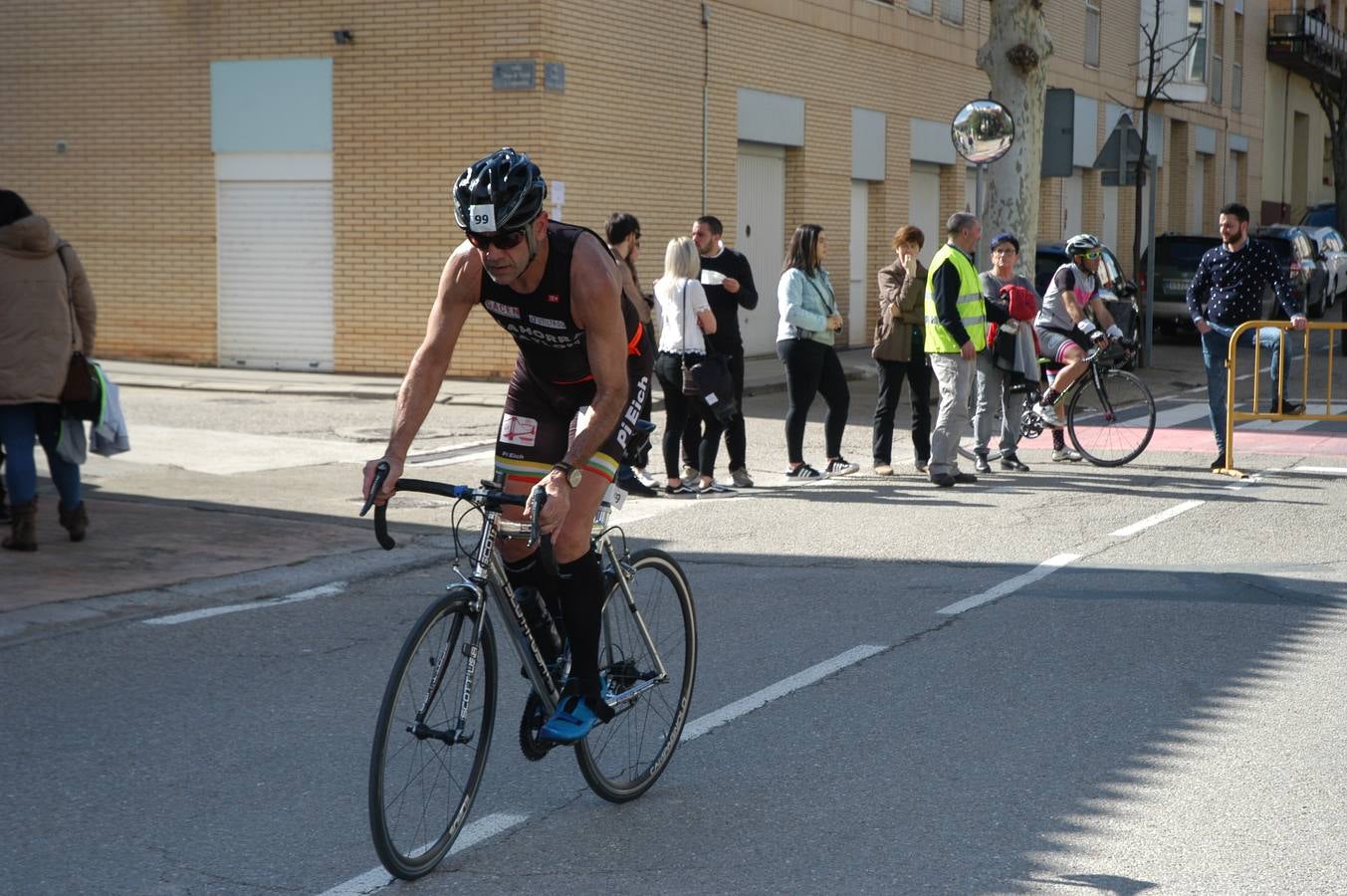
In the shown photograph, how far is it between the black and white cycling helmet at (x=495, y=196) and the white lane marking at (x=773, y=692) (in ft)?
7.17

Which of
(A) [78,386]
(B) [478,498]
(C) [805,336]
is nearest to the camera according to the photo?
(B) [478,498]

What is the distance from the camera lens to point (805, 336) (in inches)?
493

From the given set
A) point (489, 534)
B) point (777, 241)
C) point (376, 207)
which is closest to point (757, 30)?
point (777, 241)

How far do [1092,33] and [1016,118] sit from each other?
1881 centimetres

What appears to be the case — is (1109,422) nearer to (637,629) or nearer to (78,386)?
(78,386)

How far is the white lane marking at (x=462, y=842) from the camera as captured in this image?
Answer: 14.6 feet

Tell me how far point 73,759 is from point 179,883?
136 cm

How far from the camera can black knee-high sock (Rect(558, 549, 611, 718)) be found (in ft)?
16.0

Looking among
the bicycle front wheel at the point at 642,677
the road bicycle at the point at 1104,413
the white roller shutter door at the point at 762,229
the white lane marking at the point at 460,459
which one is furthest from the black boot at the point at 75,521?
the white roller shutter door at the point at 762,229

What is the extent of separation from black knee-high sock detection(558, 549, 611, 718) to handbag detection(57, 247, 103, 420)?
18.0 feet

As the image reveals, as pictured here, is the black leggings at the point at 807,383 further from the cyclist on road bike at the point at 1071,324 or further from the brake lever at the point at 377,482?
the brake lever at the point at 377,482

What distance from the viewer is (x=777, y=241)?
24484 mm

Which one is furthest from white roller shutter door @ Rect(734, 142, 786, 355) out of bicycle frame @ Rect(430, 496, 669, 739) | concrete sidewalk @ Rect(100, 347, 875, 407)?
bicycle frame @ Rect(430, 496, 669, 739)

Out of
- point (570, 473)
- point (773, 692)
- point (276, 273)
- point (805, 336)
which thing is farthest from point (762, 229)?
point (570, 473)
